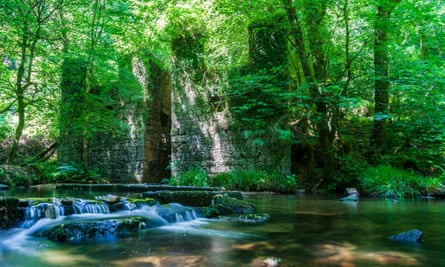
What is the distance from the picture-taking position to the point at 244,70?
10156 millimetres

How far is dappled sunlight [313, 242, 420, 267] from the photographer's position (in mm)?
2846

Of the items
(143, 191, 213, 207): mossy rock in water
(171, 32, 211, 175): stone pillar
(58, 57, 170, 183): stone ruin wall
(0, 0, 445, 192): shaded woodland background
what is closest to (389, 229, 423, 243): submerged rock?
(143, 191, 213, 207): mossy rock in water

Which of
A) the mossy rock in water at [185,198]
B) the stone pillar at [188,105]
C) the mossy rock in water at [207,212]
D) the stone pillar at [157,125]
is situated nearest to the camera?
the mossy rock in water at [207,212]

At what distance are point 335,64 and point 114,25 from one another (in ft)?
22.1

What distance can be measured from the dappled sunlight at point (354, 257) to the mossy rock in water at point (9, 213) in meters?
3.57

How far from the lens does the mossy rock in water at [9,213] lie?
4.36 metres

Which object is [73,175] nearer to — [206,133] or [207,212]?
[206,133]

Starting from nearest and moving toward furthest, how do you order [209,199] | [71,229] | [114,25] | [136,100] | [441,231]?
[71,229]
[441,231]
[209,199]
[114,25]
[136,100]

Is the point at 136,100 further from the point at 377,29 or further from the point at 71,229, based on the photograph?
the point at 71,229

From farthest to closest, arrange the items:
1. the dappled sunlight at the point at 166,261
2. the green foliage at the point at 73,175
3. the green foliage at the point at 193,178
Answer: the green foliage at the point at 73,175 → the green foliage at the point at 193,178 → the dappled sunlight at the point at 166,261

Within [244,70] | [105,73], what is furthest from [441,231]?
[105,73]

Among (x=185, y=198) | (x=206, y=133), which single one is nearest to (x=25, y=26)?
(x=185, y=198)

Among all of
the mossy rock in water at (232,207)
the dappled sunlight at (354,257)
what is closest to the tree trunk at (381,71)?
the mossy rock in water at (232,207)

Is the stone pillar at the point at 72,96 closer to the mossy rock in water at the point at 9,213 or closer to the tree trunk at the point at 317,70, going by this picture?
the mossy rock in water at the point at 9,213
